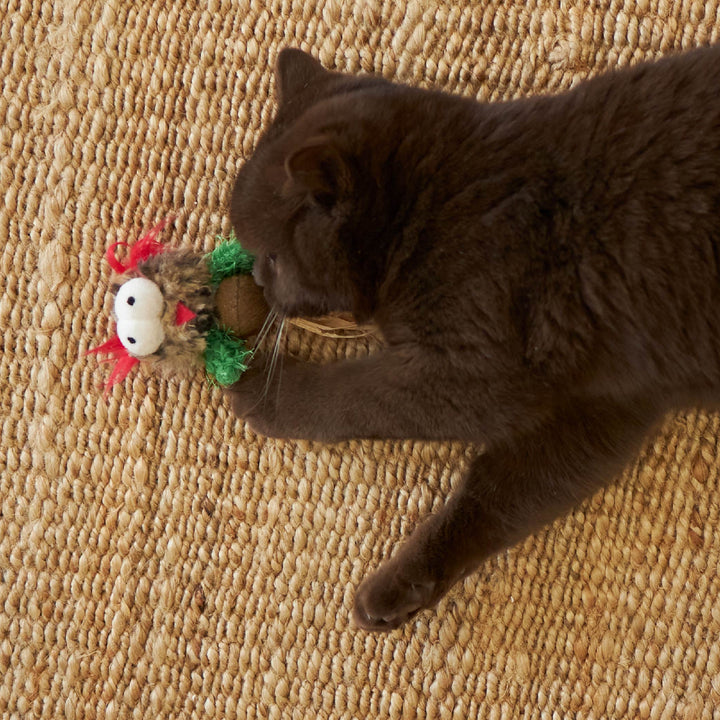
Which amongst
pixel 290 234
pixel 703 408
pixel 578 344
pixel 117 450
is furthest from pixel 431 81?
pixel 117 450

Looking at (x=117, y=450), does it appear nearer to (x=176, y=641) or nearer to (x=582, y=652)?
(x=176, y=641)

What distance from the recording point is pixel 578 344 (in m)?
0.91

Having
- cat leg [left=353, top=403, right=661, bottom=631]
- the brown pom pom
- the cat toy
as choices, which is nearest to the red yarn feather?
the cat toy

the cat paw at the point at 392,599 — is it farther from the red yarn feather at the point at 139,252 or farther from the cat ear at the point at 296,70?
the cat ear at the point at 296,70

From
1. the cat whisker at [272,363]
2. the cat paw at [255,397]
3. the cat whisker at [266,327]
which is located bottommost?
the cat paw at [255,397]

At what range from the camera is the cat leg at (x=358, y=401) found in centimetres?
94

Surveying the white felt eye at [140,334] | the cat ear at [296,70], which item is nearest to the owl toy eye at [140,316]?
the white felt eye at [140,334]

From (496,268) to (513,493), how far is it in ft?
1.08

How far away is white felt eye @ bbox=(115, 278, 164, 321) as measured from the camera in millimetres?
992

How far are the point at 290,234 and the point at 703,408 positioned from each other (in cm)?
60

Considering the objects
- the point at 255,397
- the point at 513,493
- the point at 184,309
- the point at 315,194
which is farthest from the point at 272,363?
the point at 513,493

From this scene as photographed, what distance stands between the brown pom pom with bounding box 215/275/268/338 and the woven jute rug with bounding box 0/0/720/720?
95mm

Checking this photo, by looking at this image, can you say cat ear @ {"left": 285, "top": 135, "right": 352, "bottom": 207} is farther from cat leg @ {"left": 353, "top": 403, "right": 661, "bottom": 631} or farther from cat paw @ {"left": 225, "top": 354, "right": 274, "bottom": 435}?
cat leg @ {"left": 353, "top": 403, "right": 661, "bottom": 631}

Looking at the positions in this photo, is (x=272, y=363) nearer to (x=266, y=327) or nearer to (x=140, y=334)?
(x=266, y=327)
